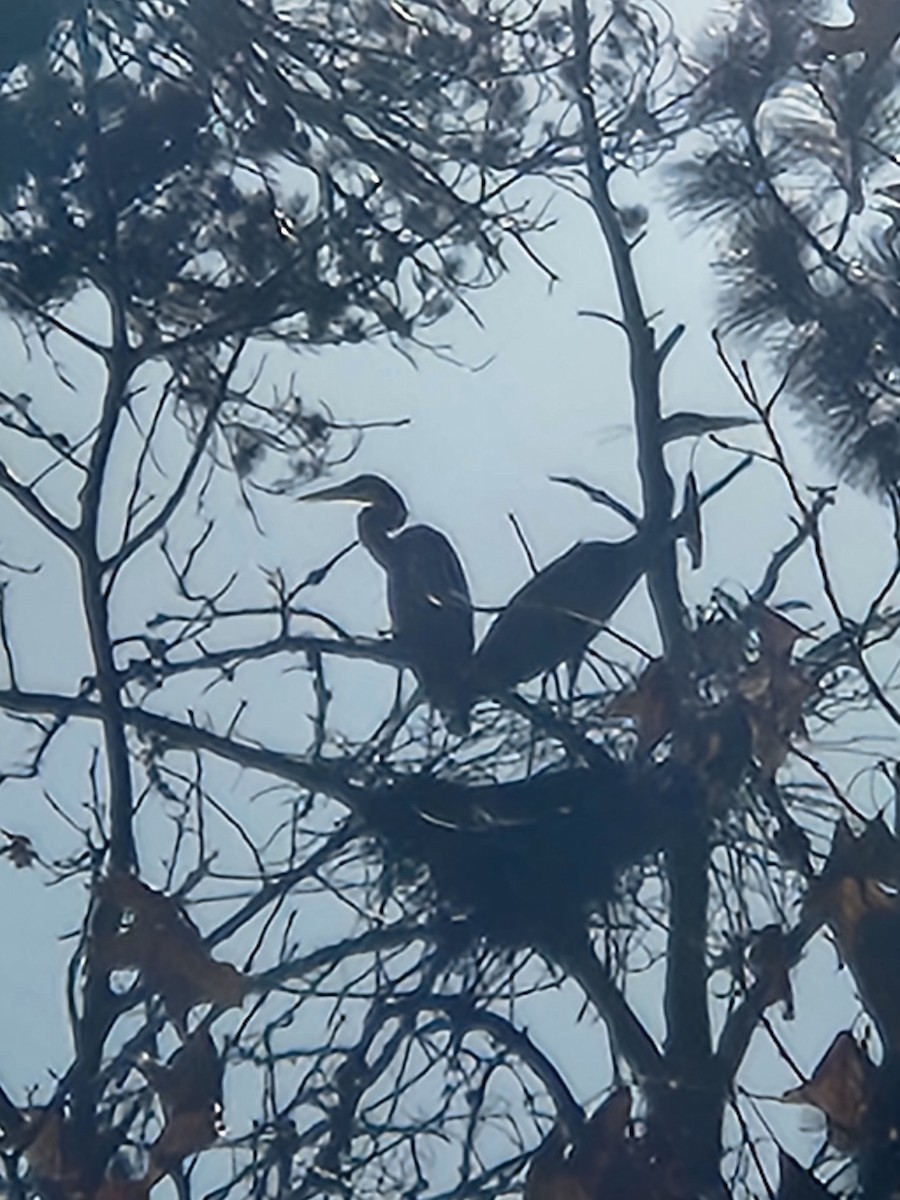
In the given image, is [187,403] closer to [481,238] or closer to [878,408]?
[481,238]

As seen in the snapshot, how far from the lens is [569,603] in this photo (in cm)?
209

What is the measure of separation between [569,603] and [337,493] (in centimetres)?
25

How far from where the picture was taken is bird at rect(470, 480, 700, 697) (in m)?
2.07

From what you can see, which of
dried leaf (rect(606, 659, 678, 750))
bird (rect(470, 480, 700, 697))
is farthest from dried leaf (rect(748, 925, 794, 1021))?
bird (rect(470, 480, 700, 697))

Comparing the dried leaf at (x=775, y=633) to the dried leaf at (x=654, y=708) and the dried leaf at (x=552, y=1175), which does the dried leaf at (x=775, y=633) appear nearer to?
the dried leaf at (x=654, y=708)

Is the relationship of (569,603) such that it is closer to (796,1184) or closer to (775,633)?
(775,633)

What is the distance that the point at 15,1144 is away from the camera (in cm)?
186

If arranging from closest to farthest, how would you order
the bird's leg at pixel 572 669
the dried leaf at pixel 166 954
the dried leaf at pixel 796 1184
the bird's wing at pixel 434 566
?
the dried leaf at pixel 796 1184 → the dried leaf at pixel 166 954 → the bird's leg at pixel 572 669 → the bird's wing at pixel 434 566

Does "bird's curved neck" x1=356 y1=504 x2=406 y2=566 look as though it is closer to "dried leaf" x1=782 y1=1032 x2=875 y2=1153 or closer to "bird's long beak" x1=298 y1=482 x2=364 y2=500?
"bird's long beak" x1=298 y1=482 x2=364 y2=500

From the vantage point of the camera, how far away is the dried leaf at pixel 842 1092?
1.82 m

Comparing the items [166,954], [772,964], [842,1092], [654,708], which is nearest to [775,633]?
[654,708]

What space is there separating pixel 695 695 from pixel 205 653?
394mm

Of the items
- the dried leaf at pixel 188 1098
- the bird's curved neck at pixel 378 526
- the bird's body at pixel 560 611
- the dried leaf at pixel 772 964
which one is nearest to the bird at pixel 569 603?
the bird's body at pixel 560 611

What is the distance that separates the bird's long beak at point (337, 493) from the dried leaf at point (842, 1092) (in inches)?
26.0
